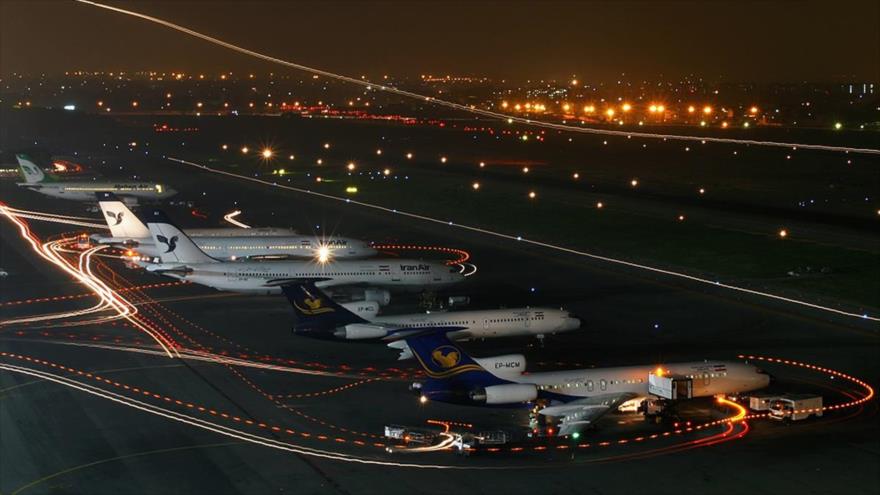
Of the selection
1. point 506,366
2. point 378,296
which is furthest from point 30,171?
point 506,366

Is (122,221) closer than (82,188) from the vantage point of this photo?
Yes

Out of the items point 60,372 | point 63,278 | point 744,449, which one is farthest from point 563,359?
point 63,278

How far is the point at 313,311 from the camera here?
67812 mm

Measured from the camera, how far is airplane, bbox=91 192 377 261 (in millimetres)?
100062

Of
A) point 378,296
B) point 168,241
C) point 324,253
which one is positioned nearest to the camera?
point 378,296

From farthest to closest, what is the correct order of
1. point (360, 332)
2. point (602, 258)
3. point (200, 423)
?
point (602, 258)
point (360, 332)
point (200, 423)

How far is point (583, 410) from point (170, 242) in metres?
45.6

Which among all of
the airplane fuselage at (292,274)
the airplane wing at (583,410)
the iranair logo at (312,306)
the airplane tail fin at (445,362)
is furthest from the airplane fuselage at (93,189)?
the airplane wing at (583,410)

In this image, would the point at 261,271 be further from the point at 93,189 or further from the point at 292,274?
the point at 93,189

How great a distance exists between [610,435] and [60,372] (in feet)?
110

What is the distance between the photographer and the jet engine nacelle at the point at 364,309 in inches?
2849

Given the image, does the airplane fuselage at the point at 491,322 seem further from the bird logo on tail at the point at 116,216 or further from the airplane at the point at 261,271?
the bird logo on tail at the point at 116,216

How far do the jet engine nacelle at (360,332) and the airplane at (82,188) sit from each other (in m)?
94.7

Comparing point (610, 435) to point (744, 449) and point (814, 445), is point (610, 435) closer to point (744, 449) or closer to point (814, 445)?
point (744, 449)
